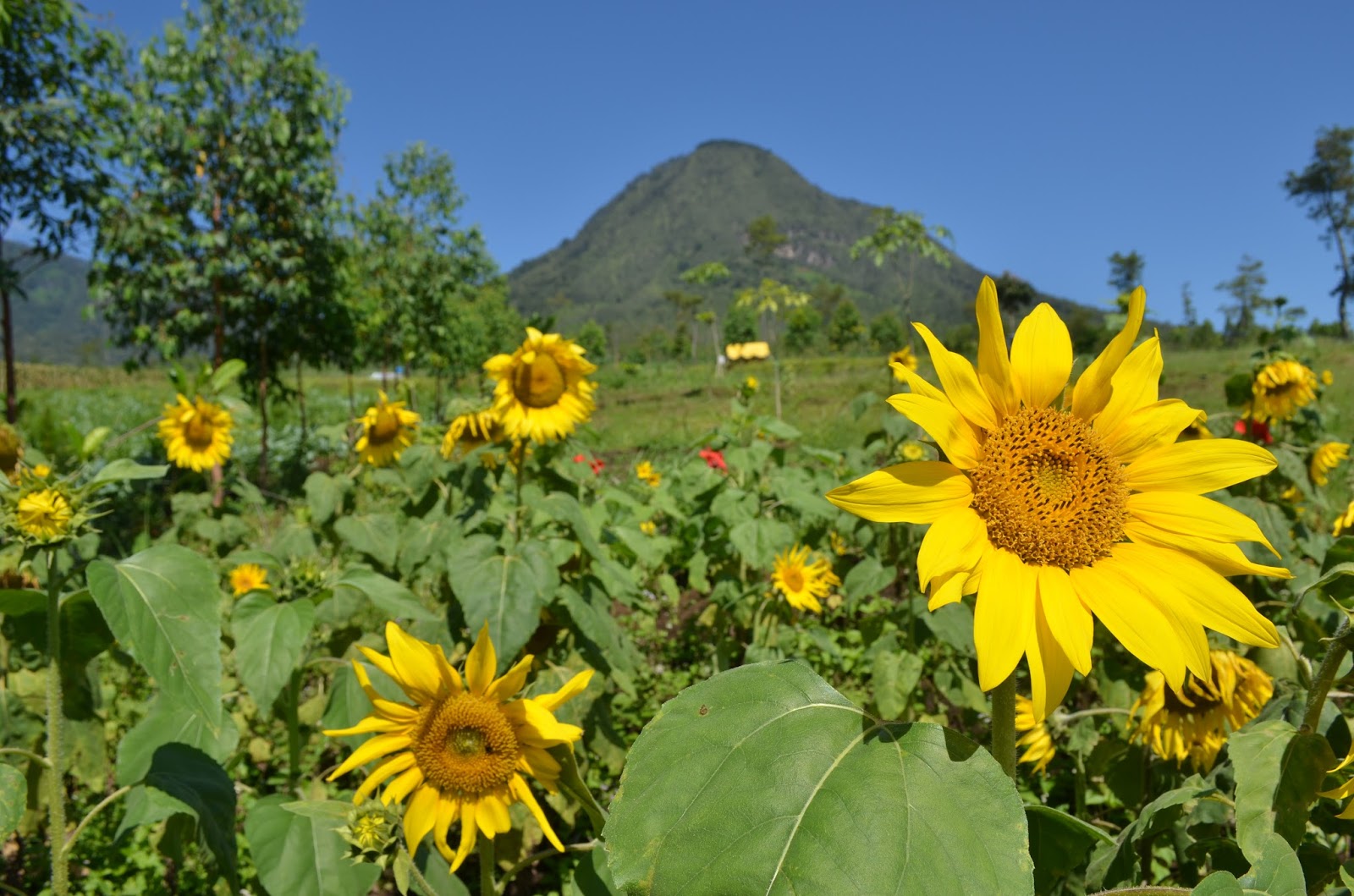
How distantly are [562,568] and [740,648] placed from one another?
147 centimetres

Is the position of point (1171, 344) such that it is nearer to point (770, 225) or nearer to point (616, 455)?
point (770, 225)

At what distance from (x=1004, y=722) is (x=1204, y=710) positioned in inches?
45.9

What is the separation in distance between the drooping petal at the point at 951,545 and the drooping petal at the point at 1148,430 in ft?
0.71

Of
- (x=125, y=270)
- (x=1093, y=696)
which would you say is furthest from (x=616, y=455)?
(x=1093, y=696)

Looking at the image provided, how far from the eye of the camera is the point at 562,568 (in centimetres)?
268

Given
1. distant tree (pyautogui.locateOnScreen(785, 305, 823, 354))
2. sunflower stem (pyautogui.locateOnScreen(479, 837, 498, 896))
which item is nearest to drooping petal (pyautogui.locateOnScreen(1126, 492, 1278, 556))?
sunflower stem (pyautogui.locateOnScreen(479, 837, 498, 896))

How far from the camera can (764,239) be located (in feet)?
56.0

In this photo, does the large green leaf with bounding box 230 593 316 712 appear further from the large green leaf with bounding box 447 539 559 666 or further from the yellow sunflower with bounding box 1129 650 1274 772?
the yellow sunflower with bounding box 1129 650 1274 772

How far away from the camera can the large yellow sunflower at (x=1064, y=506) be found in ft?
2.43

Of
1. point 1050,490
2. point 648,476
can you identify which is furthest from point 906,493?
point 648,476

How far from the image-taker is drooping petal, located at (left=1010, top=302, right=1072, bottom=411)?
85 cm

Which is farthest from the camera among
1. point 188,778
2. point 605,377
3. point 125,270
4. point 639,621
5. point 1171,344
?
point 1171,344

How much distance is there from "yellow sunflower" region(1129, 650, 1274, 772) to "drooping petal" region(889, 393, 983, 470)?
113 centimetres

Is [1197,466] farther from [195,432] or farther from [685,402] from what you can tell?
[685,402]
